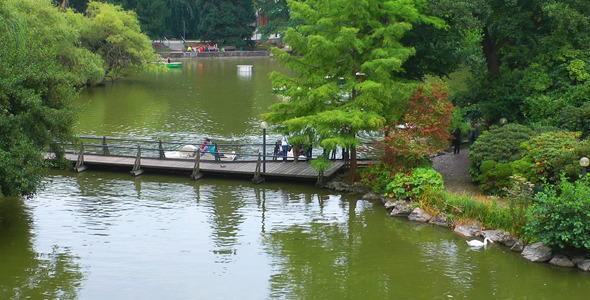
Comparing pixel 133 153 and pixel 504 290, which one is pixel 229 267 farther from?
pixel 133 153

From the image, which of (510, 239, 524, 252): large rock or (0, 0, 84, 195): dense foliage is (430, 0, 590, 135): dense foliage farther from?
(0, 0, 84, 195): dense foliage

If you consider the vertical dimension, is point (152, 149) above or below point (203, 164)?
above

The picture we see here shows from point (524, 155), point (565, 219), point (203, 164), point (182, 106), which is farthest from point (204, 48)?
point (565, 219)

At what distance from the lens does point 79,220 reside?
86.8ft

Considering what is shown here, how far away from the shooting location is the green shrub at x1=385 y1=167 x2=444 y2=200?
27172 millimetres

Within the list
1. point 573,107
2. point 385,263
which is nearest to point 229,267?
point 385,263

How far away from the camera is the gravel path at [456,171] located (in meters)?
28.7

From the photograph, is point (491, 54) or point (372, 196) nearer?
point (372, 196)

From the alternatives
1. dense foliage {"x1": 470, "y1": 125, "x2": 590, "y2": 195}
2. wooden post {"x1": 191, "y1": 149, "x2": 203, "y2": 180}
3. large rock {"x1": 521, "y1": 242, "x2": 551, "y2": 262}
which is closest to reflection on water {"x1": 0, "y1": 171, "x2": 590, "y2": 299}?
large rock {"x1": 521, "y1": 242, "x2": 551, "y2": 262}

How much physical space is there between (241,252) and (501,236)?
8905 mm

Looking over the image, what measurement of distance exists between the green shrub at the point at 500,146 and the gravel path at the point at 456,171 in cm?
68

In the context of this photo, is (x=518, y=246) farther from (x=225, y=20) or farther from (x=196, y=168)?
(x=225, y=20)

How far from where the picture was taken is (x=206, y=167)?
108ft

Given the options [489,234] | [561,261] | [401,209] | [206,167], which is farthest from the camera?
[206,167]
